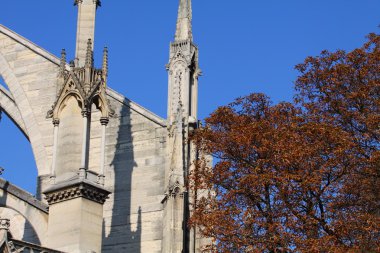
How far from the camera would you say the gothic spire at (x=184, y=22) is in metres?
30.5

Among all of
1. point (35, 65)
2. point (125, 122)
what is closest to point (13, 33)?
point (35, 65)

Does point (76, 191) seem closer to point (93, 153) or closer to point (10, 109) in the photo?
point (93, 153)

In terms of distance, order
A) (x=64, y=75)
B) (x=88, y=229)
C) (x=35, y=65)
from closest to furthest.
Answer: (x=88, y=229), (x=64, y=75), (x=35, y=65)

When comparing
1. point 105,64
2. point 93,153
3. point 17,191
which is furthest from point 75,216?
point 93,153

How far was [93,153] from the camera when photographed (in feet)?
97.0

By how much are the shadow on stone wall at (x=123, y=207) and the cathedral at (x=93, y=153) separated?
3 cm

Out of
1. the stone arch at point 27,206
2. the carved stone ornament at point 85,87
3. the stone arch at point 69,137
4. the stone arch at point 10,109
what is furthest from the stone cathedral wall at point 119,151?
the stone arch at point 69,137

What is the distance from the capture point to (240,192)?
21562 mm

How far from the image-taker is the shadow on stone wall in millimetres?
28719

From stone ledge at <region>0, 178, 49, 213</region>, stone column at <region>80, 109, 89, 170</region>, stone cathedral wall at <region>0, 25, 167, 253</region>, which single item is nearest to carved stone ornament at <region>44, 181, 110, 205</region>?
stone column at <region>80, 109, 89, 170</region>

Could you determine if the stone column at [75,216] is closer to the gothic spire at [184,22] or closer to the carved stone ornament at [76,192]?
the carved stone ornament at [76,192]

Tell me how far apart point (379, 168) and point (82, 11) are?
10252mm

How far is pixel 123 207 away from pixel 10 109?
6317mm

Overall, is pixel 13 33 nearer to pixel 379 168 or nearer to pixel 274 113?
pixel 274 113
